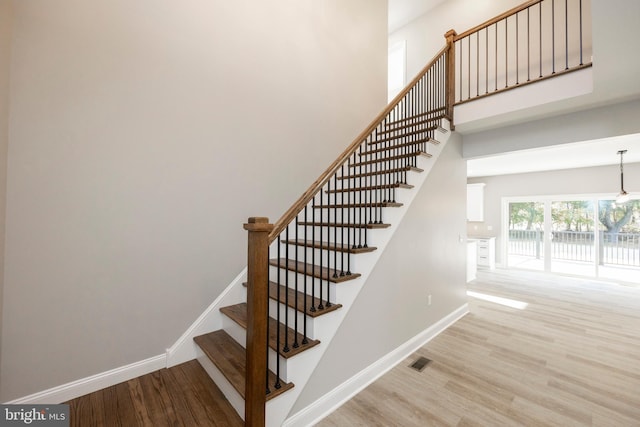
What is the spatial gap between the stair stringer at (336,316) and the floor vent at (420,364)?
109 centimetres

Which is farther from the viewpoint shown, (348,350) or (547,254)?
(547,254)

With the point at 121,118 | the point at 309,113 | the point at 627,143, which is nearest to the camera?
the point at 121,118

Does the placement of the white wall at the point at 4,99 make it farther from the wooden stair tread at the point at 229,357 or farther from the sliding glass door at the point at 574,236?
the sliding glass door at the point at 574,236

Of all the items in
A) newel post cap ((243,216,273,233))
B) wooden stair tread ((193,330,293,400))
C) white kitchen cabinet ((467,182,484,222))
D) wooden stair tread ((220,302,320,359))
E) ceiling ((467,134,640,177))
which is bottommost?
wooden stair tread ((193,330,293,400))

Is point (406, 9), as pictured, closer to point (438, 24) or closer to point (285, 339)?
point (438, 24)

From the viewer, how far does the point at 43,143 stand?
5.98 feet

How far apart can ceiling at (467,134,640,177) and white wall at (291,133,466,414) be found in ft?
3.53

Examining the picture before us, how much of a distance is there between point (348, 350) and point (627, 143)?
5258 millimetres

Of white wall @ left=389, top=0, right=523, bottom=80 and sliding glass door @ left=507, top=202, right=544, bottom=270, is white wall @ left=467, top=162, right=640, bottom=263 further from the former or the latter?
white wall @ left=389, top=0, right=523, bottom=80

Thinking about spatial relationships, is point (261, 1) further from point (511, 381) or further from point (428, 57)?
point (511, 381)

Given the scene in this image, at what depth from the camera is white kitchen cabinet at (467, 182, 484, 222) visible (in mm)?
7797

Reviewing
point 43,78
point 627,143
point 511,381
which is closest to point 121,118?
point 43,78

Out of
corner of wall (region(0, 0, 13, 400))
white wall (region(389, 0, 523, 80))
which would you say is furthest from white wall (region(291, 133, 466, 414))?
white wall (region(389, 0, 523, 80))

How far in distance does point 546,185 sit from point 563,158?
1938 mm
